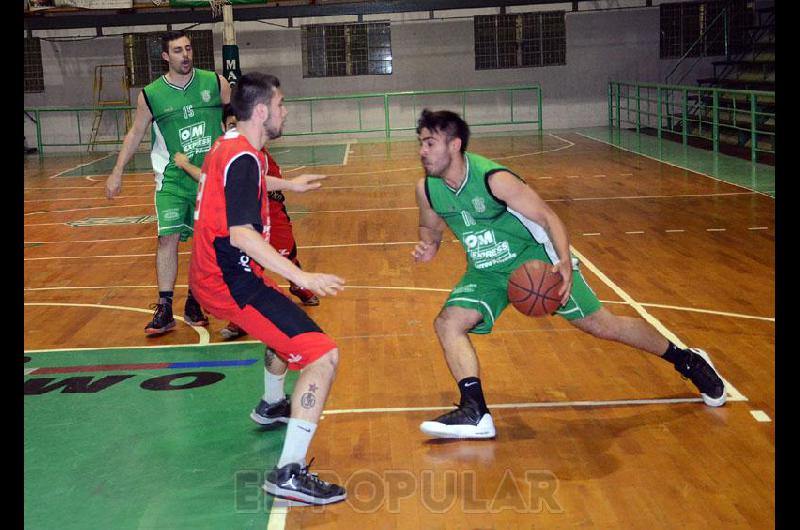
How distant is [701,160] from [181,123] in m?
12.0

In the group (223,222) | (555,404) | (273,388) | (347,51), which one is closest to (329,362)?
(223,222)

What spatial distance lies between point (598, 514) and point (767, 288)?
15.1 ft

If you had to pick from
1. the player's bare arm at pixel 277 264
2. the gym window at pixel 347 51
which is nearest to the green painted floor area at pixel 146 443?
the player's bare arm at pixel 277 264

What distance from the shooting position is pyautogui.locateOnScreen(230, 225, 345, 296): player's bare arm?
4.27 m

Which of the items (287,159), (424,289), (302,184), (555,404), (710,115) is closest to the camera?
(302,184)

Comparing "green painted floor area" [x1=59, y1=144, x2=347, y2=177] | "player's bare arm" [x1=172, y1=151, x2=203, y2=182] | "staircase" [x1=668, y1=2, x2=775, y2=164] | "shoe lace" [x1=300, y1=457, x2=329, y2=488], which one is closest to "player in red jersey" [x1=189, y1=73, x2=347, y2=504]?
"shoe lace" [x1=300, y1=457, x2=329, y2=488]

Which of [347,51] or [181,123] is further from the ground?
[347,51]

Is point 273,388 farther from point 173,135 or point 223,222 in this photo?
point 173,135

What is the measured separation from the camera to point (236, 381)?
6.43 metres

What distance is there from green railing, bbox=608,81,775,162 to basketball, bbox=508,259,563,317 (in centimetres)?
1071

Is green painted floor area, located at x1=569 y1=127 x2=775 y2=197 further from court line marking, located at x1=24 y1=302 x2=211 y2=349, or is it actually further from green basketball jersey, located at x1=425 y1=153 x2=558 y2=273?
green basketball jersey, located at x1=425 y1=153 x2=558 y2=273

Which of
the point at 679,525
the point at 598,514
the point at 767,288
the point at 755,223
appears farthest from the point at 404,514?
the point at 755,223

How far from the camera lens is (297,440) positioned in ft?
15.0

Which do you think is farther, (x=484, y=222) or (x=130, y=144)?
(x=130, y=144)
